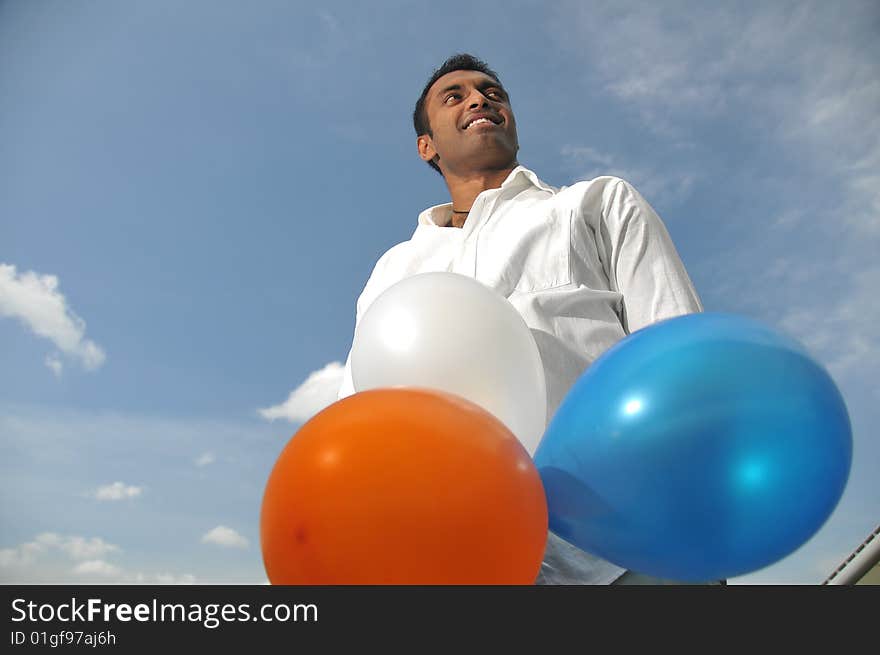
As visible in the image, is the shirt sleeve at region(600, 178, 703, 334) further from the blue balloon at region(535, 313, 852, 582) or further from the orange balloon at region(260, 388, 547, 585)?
the orange balloon at region(260, 388, 547, 585)

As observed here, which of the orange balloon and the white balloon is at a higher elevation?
the white balloon

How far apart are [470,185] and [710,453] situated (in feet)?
5.17

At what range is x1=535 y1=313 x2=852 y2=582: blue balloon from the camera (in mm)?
964

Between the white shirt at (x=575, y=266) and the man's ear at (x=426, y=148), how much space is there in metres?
0.80

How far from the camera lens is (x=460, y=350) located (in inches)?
51.3

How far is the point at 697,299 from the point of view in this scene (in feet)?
5.58

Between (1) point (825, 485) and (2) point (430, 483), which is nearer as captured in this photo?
(2) point (430, 483)

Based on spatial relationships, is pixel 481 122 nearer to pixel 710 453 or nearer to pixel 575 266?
pixel 575 266

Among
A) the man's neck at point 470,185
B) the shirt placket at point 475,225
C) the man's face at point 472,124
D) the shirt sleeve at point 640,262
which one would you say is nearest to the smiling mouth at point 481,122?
the man's face at point 472,124

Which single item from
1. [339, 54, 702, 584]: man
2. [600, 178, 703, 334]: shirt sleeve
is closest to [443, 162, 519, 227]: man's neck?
[339, 54, 702, 584]: man
